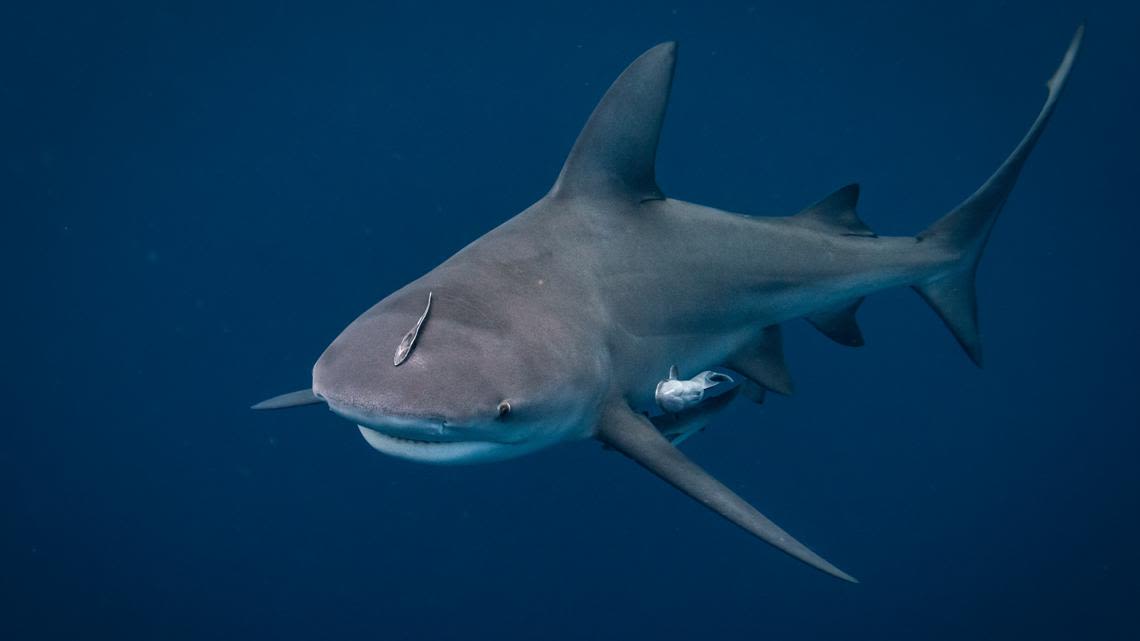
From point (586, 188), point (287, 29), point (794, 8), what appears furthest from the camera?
point (794, 8)

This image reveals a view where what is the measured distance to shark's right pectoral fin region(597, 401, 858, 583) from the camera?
339cm

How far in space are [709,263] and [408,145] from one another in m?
10.7

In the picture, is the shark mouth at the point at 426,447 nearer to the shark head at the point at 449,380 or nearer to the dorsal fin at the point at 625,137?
the shark head at the point at 449,380

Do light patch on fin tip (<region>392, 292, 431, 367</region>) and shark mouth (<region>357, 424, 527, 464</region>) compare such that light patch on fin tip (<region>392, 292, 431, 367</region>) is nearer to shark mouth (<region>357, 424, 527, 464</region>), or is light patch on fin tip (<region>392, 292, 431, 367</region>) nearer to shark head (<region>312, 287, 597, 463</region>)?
shark head (<region>312, 287, 597, 463</region>)

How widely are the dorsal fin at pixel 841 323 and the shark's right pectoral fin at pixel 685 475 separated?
7.62 ft

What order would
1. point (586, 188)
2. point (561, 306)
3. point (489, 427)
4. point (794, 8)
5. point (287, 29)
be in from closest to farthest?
point (489, 427) < point (561, 306) < point (586, 188) < point (287, 29) < point (794, 8)

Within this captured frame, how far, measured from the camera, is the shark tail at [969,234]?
564cm

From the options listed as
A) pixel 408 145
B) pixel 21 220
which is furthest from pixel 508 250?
pixel 21 220

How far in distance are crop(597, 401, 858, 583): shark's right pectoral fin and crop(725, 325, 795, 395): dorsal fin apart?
1595 millimetres

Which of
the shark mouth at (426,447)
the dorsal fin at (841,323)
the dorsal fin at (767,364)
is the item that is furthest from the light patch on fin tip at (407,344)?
the dorsal fin at (841,323)

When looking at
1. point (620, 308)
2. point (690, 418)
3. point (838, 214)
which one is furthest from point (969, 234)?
point (620, 308)

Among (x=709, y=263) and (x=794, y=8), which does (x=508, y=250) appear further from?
(x=794, y=8)

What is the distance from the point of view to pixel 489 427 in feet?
9.48

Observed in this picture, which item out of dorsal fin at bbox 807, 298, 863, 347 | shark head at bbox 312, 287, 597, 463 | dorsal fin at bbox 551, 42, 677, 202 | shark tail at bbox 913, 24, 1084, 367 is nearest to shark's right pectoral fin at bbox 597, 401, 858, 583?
shark head at bbox 312, 287, 597, 463
